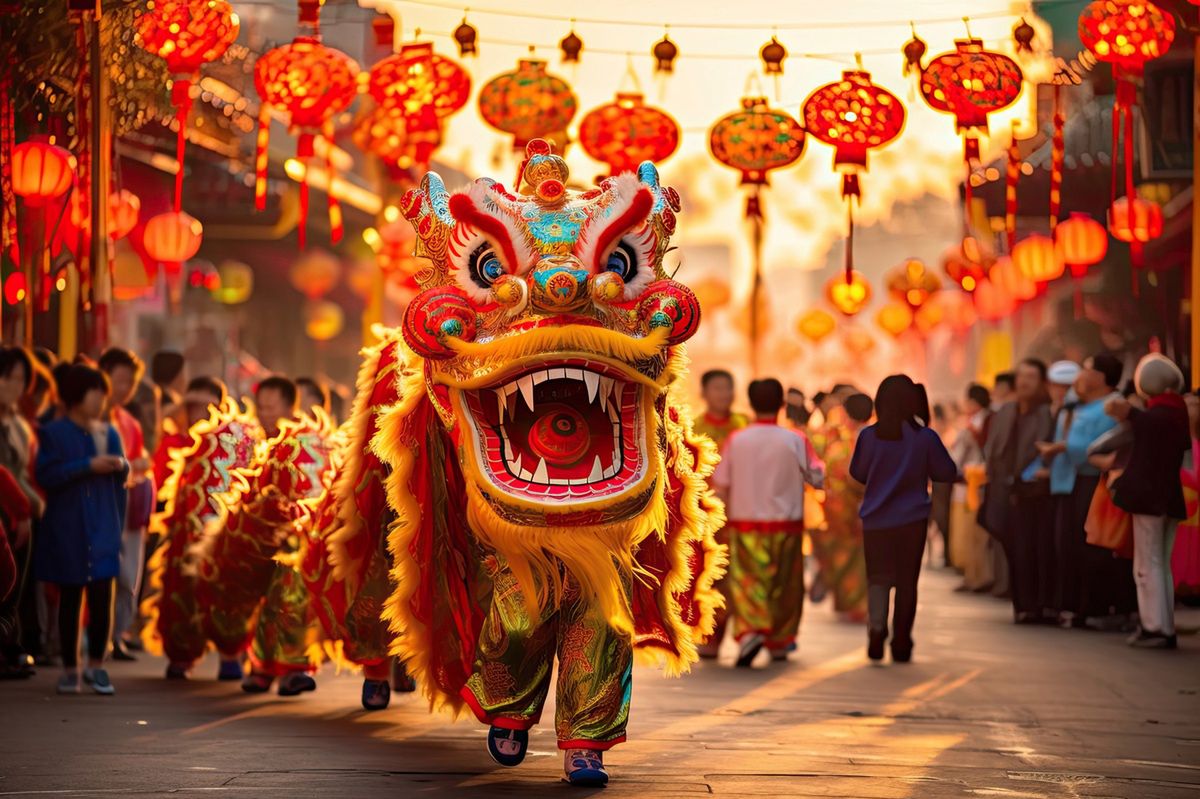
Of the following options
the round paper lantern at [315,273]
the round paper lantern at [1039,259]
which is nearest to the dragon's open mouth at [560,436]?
the round paper lantern at [1039,259]

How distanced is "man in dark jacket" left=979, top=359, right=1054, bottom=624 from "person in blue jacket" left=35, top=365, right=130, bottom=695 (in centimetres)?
815

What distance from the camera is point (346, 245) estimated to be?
31.6 m

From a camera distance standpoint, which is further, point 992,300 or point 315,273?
point 315,273

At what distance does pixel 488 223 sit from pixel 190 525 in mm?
4168

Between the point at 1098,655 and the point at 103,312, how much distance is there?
22.0 ft

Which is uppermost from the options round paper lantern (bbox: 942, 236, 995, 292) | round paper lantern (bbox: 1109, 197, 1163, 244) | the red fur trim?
round paper lantern (bbox: 942, 236, 995, 292)

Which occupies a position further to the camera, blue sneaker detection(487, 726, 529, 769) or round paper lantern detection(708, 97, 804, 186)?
round paper lantern detection(708, 97, 804, 186)

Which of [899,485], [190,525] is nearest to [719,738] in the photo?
[190,525]

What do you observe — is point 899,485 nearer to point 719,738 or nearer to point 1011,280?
point 719,738

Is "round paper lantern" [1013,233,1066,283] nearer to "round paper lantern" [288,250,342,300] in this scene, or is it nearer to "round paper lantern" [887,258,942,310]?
"round paper lantern" [887,258,942,310]

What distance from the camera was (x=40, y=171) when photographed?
1330cm

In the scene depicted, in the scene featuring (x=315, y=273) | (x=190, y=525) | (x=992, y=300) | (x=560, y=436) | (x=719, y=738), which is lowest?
(x=719, y=738)

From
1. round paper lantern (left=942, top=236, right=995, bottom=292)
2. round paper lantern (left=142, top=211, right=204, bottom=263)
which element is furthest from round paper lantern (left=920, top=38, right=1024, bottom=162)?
round paper lantern (left=942, top=236, right=995, bottom=292)

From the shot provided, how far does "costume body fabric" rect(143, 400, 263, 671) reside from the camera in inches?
432
